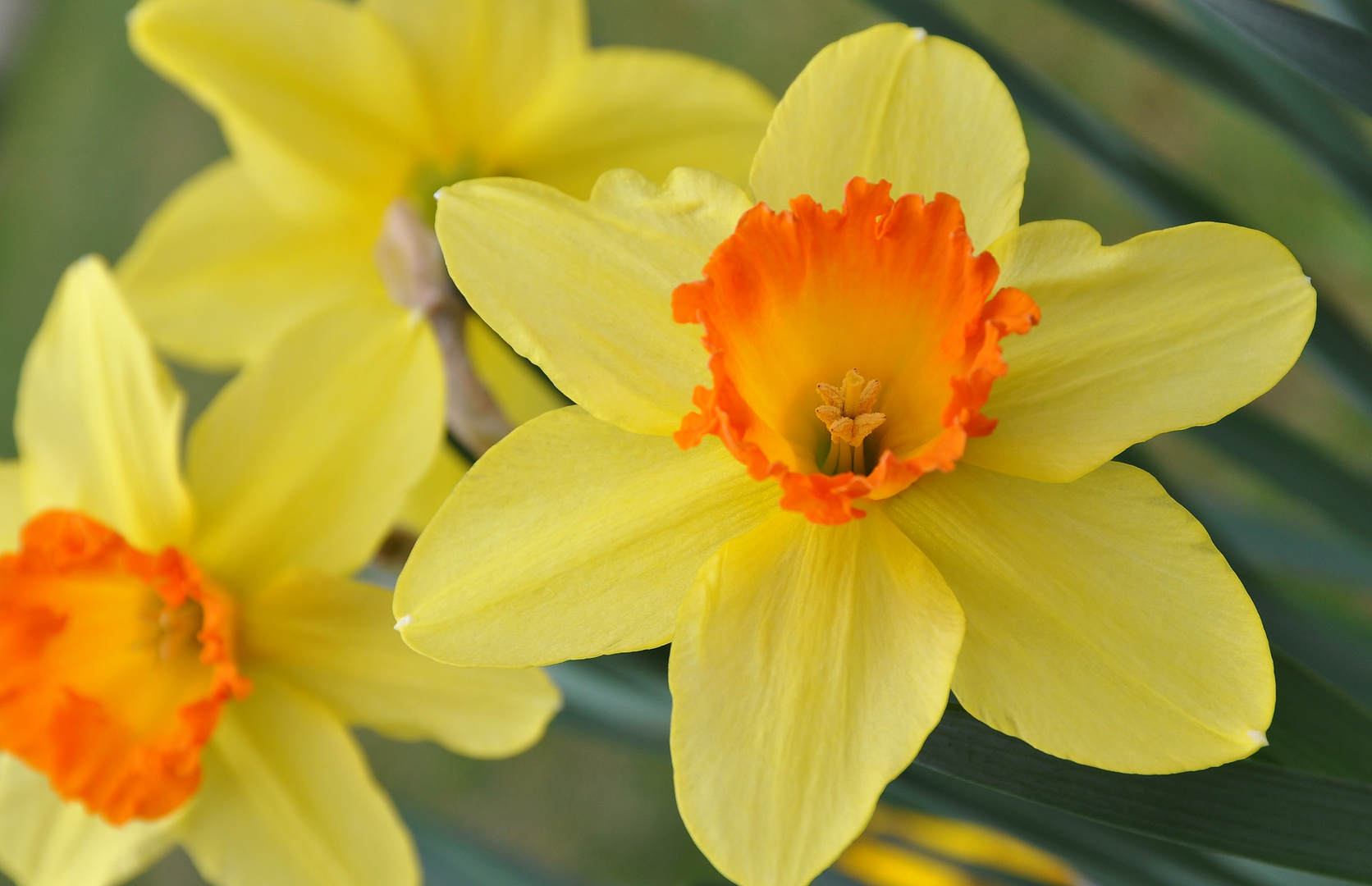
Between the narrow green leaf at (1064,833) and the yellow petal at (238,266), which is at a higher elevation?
the yellow petal at (238,266)

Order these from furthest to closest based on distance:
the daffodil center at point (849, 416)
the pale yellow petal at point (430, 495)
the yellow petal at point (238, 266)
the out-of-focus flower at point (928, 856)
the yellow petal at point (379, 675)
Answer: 1. the out-of-focus flower at point (928, 856)
2. the yellow petal at point (238, 266)
3. the pale yellow petal at point (430, 495)
4. the yellow petal at point (379, 675)
5. the daffodil center at point (849, 416)

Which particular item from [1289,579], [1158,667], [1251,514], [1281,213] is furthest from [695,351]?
[1281,213]

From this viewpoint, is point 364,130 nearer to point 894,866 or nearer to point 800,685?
point 800,685

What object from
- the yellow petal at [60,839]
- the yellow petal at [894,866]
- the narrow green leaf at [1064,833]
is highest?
the narrow green leaf at [1064,833]

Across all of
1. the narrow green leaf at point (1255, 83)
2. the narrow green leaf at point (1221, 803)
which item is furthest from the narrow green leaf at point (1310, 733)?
the narrow green leaf at point (1255, 83)

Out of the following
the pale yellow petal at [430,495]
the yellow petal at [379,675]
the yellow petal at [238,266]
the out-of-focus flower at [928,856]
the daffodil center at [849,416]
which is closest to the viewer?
the daffodil center at [849,416]

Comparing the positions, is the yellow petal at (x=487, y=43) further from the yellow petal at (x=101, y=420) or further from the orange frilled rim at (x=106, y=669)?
the orange frilled rim at (x=106, y=669)

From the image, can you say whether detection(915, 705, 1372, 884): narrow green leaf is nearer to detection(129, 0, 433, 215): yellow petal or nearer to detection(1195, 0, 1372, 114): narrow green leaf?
detection(1195, 0, 1372, 114): narrow green leaf
